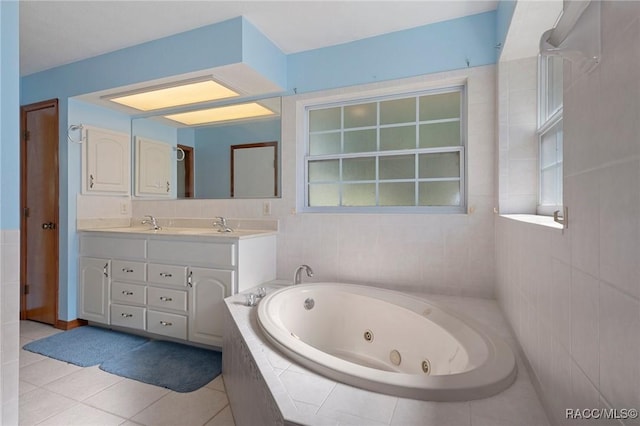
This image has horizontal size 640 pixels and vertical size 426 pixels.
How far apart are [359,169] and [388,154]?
0.86 ft

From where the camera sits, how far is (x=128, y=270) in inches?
102

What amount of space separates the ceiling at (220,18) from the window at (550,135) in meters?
0.73

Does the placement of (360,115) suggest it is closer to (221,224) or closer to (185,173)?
(221,224)

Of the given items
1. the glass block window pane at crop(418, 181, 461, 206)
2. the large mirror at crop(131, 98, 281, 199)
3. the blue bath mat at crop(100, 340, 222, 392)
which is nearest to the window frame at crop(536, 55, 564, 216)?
the glass block window pane at crop(418, 181, 461, 206)

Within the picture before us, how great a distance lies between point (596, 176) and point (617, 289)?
226 mm

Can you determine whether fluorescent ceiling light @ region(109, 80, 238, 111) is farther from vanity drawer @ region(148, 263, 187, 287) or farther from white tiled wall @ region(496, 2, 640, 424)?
white tiled wall @ region(496, 2, 640, 424)

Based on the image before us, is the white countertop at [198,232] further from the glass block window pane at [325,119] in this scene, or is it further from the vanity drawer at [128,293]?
the glass block window pane at [325,119]

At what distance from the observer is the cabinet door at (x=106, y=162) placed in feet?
9.51

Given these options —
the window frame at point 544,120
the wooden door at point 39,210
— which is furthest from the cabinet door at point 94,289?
the window frame at point 544,120

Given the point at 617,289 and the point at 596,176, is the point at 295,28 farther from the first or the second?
the point at 617,289

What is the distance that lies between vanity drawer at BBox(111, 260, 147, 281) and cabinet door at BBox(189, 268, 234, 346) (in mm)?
517

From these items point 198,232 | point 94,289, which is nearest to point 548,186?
point 198,232

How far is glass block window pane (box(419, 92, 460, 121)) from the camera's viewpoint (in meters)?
2.31
